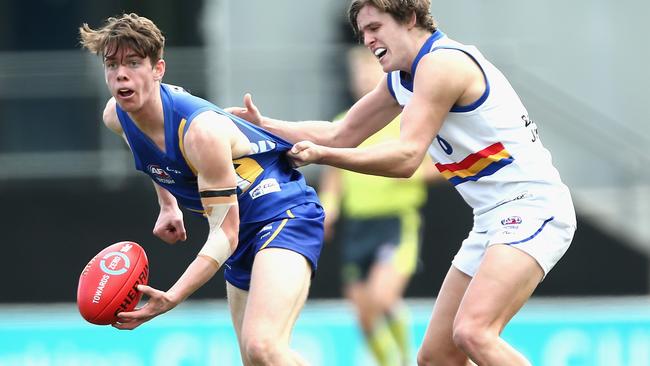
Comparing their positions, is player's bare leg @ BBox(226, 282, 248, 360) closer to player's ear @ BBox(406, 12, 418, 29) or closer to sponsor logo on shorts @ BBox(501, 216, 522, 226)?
sponsor logo on shorts @ BBox(501, 216, 522, 226)

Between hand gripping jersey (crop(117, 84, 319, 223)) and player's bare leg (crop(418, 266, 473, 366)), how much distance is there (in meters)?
0.84

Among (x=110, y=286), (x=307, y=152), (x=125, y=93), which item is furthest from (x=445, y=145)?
(x=110, y=286)

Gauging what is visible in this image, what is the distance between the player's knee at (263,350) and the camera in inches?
241

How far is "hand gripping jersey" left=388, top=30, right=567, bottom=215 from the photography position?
6168 millimetres

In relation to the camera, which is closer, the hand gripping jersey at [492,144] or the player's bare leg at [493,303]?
the player's bare leg at [493,303]

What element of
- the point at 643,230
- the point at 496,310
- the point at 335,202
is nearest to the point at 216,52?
the point at 335,202

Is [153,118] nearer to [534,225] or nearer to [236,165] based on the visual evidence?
[236,165]

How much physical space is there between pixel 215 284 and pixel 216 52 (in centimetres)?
228

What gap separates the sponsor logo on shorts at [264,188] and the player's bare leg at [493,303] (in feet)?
3.55

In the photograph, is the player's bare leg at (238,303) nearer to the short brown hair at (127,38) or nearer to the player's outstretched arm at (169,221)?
the player's outstretched arm at (169,221)

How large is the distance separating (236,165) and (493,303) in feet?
4.52

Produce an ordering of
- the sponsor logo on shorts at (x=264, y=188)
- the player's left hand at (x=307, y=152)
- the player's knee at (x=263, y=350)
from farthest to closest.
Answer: the sponsor logo on shorts at (x=264, y=188), the player's knee at (x=263, y=350), the player's left hand at (x=307, y=152)

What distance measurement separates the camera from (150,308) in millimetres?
5973

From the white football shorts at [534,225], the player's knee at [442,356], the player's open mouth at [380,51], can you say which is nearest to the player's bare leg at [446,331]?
the player's knee at [442,356]
